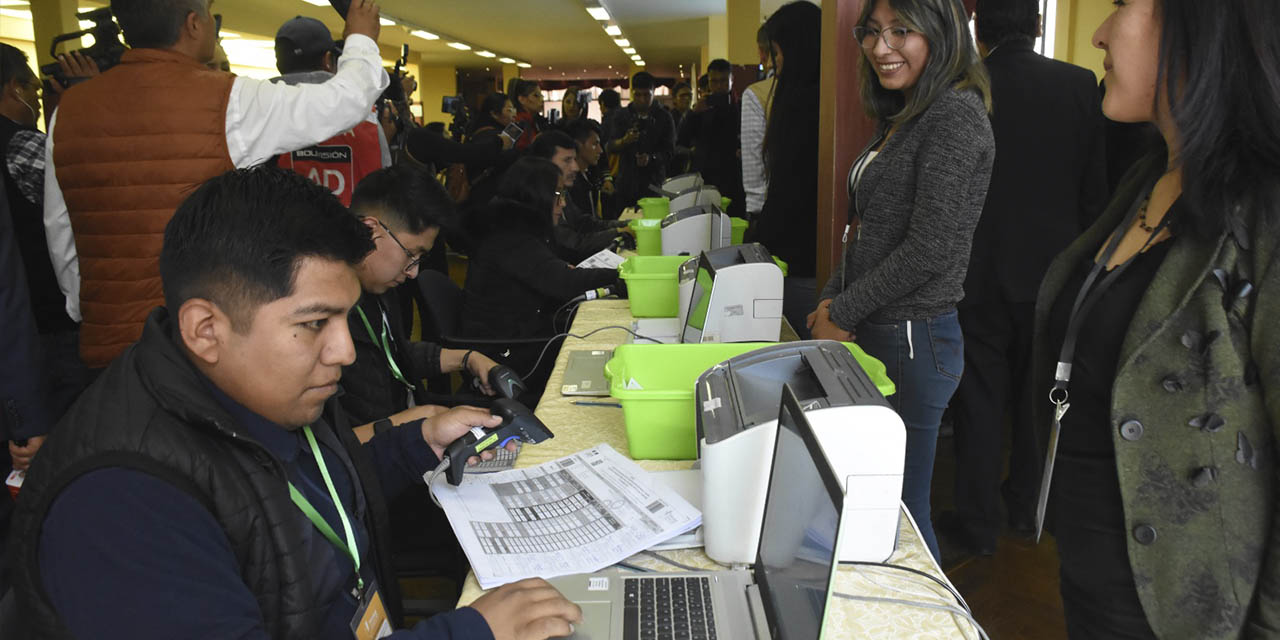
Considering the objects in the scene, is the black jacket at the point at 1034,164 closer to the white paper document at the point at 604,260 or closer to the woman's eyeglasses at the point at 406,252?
the woman's eyeglasses at the point at 406,252

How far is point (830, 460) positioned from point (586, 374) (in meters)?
0.97

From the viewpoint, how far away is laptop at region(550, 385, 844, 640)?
0.72 metres

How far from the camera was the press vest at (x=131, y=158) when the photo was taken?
1761 mm

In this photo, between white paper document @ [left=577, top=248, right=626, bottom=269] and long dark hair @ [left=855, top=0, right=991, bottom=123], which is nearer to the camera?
long dark hair @ [left=855, top=0, right=991, bottom=123]

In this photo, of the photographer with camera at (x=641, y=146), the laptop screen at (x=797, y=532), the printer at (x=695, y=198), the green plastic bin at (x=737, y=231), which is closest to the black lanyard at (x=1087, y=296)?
the laptop screen at (x=797, y=532)

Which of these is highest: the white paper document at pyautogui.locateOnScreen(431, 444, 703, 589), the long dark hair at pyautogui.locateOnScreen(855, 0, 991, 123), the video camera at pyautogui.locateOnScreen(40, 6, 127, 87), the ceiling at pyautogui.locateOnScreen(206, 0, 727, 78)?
the ceiling at pyautogui.locateOnScreen(206, 0, 727, 78)

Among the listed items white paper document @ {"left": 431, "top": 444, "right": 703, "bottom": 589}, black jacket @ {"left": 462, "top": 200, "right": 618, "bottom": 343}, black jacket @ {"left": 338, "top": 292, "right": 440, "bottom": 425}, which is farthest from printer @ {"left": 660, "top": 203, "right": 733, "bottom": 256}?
white paper document @ {"left": 431, "top": 444, "right": 703, "bottom": 589}

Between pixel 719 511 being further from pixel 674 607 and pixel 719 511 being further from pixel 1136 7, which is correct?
pixel 1136 7

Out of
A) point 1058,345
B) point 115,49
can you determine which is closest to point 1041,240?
point 1058,345

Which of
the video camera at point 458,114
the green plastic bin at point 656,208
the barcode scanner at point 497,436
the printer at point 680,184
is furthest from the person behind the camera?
the video camera at point 458,114

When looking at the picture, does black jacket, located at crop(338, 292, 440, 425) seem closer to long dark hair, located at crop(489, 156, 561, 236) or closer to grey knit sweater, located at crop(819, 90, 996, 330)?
grey knit sweater, located at crop(819, 90, 996, 330)

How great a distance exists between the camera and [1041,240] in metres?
2.17

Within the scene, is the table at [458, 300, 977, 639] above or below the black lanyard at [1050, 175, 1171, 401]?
below

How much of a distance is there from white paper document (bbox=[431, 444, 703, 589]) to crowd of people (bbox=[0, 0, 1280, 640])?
0.37ft
